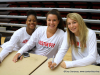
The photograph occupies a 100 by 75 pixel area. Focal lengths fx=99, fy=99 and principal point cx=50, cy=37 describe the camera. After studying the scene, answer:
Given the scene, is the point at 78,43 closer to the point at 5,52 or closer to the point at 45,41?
the point at 45,41

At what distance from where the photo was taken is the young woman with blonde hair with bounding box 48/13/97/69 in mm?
1053

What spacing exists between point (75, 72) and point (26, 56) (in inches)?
24.7

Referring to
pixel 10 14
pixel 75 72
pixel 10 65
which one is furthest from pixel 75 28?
pixel 10 14

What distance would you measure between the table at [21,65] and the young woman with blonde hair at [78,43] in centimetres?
19

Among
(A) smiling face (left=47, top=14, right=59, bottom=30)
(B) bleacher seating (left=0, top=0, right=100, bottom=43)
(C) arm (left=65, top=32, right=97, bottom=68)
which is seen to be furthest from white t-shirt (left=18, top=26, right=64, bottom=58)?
(B) bleacher seating (left=0, top=0, right=100, bottom=43)

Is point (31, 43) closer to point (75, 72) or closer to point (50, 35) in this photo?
point (50, 35)

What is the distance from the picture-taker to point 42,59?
3.88 ft


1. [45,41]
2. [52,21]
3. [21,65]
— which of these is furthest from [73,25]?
[21,65]

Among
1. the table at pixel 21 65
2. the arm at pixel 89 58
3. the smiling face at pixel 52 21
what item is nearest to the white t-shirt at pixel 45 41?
the smiling face at pixel 52 21

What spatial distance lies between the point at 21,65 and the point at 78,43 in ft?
2.50

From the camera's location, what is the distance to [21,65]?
1060mm

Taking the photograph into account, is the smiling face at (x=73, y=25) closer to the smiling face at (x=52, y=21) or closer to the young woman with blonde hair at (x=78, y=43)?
the young woman with blonde hair at (x=78, y=43)

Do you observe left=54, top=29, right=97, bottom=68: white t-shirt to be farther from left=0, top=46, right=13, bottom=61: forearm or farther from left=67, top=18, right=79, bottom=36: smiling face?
left=0, top=46, right=13, bottom=61: forearm

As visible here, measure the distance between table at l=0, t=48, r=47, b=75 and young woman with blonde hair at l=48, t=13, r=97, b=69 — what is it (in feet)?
0.62
